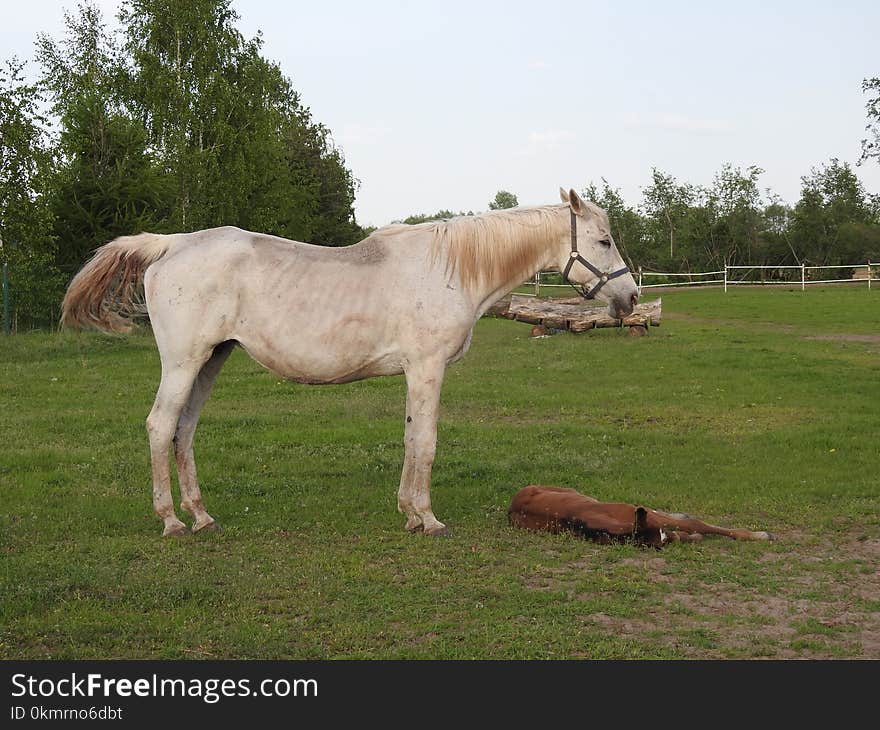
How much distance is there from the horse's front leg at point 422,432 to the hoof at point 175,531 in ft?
5.19

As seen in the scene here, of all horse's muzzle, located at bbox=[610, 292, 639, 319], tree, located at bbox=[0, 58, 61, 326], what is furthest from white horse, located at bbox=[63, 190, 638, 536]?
tree, located at bbox=[0, 58, 61, 326]

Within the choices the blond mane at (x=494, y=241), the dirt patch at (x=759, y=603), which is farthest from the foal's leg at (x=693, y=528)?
the blond mane at (x=494, y=241)

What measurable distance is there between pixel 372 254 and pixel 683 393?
7802 mm

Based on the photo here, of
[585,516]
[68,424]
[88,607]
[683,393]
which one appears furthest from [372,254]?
[683,393]

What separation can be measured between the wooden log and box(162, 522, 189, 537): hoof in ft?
52.4

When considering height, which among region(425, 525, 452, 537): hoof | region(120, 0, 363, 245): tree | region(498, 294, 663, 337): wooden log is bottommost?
region(425, 525, 452, 537): hoof

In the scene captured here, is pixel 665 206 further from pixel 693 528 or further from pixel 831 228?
pixel 693 528

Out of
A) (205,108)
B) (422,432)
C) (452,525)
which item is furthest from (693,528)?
(205,108)

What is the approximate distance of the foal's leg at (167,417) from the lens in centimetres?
687

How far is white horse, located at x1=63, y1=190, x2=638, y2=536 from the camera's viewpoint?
6.88 m

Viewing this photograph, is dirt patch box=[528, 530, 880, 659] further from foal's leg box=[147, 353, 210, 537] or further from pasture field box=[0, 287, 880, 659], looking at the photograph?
foal's leg box=[147, 353, 210, 537]

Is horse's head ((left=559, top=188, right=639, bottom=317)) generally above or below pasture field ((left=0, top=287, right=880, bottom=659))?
above

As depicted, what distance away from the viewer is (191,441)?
7203mm
